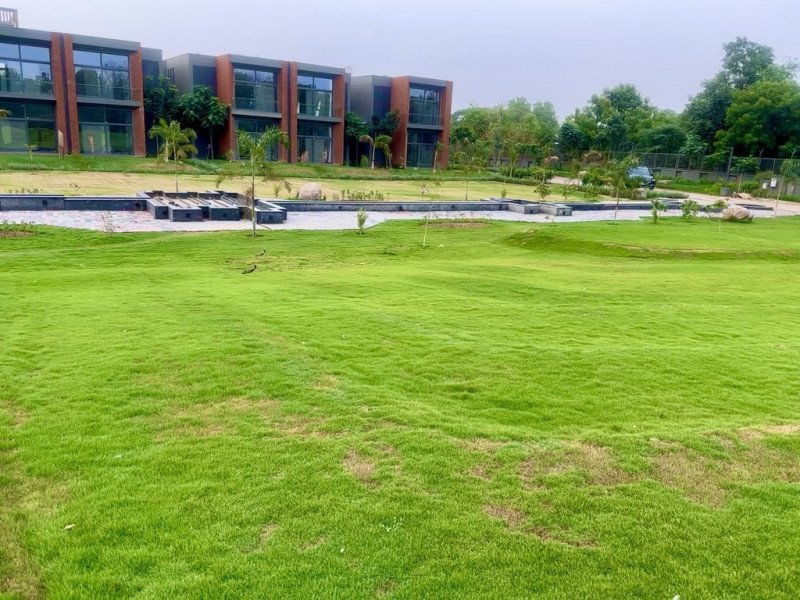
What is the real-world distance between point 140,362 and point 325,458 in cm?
323

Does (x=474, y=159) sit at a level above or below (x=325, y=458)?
above

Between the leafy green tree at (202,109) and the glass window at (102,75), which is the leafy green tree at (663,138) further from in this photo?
the glass window at (102,75)

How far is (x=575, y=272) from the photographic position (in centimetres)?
1598

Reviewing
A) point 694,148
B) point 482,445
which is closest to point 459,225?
point 482,445

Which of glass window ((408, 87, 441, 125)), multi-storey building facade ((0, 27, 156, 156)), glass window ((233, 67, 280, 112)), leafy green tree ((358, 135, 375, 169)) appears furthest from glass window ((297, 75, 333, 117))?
multi-storey building facade ((0, 27, 156, 156))

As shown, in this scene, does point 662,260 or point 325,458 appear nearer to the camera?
point 325,458

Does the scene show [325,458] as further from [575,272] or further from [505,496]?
[575,272]

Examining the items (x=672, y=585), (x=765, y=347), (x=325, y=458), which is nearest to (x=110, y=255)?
(x=325, y=458)

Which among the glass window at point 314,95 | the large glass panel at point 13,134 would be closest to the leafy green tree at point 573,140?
the glass window at point 314,95

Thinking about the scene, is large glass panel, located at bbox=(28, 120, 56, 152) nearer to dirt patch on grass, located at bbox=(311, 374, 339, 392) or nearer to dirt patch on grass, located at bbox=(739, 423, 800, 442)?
dirt patch on grass, located at bbox=(311, 374, 339, 392)

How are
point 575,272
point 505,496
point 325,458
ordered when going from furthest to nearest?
point 575,272, point 325,458, point 505,496

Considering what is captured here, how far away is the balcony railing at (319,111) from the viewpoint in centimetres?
5138

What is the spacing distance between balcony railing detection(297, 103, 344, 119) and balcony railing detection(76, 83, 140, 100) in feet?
39.6

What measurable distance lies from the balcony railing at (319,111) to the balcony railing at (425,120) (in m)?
6.71
